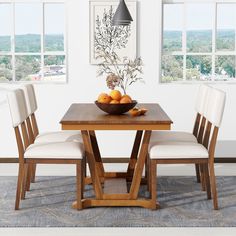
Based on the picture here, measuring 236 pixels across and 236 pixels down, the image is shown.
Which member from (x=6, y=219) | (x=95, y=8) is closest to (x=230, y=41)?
(x=95, y=8)

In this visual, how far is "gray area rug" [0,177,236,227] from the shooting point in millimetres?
4180

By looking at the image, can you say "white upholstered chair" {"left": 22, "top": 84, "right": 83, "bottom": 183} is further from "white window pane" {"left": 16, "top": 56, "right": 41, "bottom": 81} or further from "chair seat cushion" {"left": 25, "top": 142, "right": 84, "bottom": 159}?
"white window pane" {"left": 16, "top": 56, "right": 41, "bottom": 81}

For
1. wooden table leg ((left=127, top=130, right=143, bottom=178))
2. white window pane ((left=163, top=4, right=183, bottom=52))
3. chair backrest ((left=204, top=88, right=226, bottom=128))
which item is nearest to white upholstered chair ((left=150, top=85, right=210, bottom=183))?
wooden table leg ((left=127, top=130, right=143, bottom=178))

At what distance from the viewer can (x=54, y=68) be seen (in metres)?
6.34

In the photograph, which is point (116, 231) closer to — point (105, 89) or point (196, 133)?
point (196, 133)

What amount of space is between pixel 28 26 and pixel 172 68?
1581 millimetres

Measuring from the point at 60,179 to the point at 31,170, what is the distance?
38 cm

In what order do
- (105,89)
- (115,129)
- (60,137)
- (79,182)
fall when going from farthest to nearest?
(105,89)
(60,137)
(79,182)
(115,129)

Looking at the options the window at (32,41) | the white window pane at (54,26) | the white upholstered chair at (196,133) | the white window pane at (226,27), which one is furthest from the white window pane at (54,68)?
the white window pane at (226,27)

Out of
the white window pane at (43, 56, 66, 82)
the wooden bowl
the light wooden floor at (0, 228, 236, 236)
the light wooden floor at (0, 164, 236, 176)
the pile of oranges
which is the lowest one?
the light wooden floor at (0, 164, 236, 176)

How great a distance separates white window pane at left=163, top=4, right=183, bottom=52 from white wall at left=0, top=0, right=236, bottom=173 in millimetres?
118

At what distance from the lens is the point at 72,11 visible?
20.1ft

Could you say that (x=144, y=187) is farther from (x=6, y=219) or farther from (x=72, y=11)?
(x=72, y=11)

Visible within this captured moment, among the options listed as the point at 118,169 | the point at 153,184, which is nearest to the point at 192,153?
the point at 153,184
